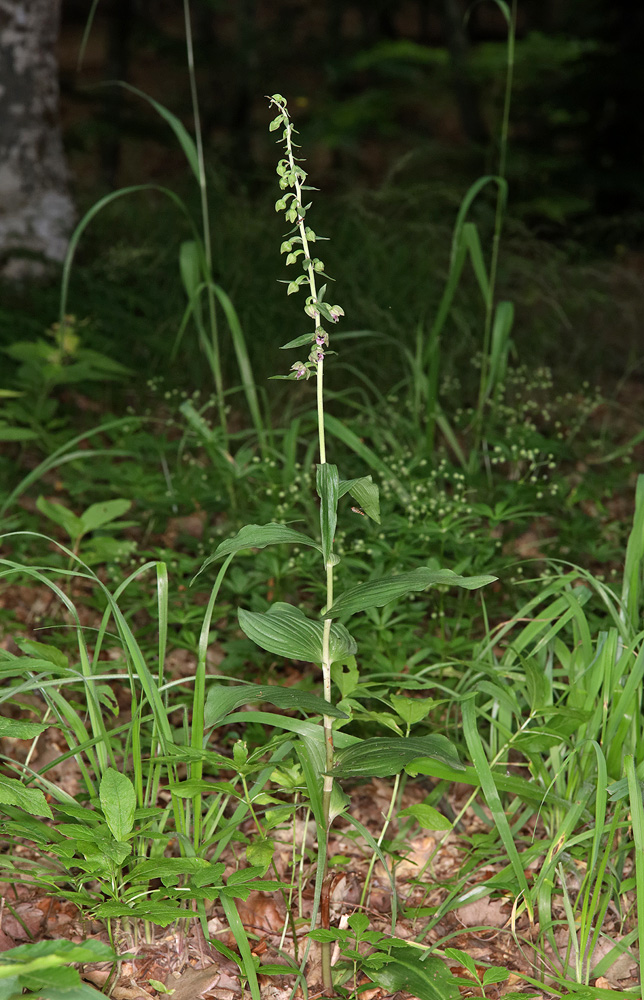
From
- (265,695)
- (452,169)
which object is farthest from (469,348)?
(452,169)

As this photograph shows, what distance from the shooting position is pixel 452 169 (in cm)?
545

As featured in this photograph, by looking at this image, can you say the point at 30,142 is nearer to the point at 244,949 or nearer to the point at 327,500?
the point at 327,500

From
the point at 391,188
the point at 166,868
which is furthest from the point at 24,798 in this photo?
the point at 391,188

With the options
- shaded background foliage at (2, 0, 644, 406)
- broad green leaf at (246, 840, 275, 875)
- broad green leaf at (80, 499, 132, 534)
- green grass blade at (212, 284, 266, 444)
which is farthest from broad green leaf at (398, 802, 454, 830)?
shaded background foliage at (2, 0, 644, 406)

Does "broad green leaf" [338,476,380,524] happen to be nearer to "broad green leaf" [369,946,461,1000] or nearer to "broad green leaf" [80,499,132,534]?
"broad green leaf" [369,946,461,1000]

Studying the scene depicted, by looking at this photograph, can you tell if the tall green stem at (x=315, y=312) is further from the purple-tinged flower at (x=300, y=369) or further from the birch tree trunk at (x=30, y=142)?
the birch tree trunk at (x=30, y=142)

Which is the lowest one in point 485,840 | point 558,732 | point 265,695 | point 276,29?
point 485,840

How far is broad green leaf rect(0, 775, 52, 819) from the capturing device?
3.66ft

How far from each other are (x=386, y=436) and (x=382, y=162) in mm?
7170

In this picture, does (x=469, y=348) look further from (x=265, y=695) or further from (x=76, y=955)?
(x=76, y=955)

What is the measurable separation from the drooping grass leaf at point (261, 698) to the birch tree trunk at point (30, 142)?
2.69 m

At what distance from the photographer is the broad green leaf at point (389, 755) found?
1.11 meters

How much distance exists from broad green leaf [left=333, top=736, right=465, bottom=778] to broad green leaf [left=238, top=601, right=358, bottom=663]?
0.40 feet

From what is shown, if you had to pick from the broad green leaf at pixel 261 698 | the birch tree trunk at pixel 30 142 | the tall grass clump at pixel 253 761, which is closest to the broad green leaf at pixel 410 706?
the tall grass clump at pixel 253 761
